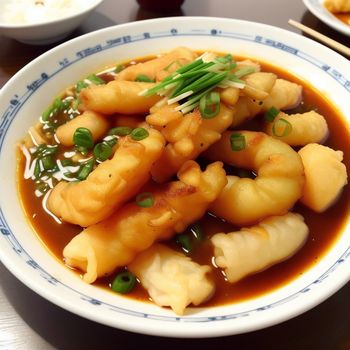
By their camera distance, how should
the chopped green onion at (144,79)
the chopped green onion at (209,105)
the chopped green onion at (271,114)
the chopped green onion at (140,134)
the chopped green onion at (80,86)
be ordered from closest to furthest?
the chopped green onion at (140,134) < the chopped green onion at (209,105) < the chopped green onion at (271,114) < the chopped green onion at (144,79) < the chopped green onion at (80,86)

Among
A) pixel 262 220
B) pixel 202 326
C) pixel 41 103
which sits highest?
pixel 262 220

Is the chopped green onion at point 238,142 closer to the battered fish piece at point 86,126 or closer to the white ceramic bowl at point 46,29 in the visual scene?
the battered fish piece at point 86,126

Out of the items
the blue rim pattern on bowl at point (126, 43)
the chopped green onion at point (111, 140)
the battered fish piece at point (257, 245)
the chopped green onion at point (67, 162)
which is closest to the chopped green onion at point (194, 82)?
the chopped green onion at point (111, 140)

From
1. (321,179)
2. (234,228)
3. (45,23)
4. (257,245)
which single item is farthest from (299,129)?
(45,23)

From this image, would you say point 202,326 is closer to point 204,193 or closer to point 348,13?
point 204,193

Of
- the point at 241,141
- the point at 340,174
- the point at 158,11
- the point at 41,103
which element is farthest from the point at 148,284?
the point at 158,11

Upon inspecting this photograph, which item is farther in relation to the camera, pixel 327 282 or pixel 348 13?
pixel 348 13

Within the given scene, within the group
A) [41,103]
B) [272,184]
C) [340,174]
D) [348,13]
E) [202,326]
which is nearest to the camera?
[202,326]
